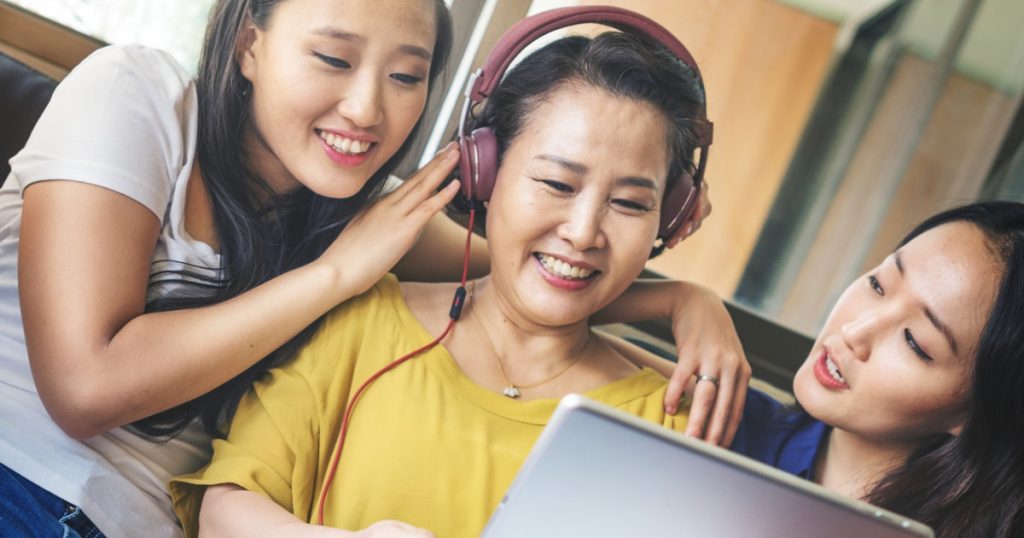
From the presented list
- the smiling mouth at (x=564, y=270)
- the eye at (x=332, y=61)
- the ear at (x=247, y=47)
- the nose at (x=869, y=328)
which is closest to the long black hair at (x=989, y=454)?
the nose at (x=869, y=328)

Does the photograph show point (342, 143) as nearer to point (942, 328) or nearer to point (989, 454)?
point (942, 328)

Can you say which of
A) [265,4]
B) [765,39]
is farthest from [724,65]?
[265,4]

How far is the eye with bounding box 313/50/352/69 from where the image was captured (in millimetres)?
1143

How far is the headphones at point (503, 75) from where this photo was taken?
1196 mm

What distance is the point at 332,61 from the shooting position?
1146mm

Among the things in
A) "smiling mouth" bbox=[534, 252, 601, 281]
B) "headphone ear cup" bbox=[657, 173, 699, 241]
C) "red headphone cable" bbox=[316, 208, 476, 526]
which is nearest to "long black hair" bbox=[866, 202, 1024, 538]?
"headphone ear cup" bbox=[657, 173, 699, 241]

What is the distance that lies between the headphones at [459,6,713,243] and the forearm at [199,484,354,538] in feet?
1.54

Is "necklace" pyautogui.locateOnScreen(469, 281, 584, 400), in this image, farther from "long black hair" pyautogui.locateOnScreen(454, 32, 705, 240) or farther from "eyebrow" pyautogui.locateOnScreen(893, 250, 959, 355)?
"eyebrow" pyautogui.locateOnScreen(893, 250, 959, 355)

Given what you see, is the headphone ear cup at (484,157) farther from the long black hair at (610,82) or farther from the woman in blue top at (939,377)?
the woman in blue top at (939,377)

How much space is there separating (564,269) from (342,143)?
0.33 metres

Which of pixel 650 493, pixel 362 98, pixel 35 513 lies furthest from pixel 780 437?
pixel 35 513

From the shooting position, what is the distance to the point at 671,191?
1.26 m

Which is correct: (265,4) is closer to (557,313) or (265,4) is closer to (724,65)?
(557,313)

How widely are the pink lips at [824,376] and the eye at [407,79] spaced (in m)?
0.67
